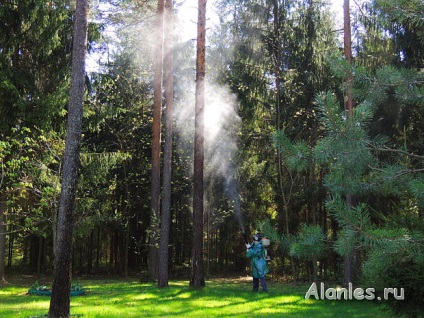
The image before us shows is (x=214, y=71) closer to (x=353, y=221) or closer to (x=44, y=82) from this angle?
(x=44, y=82)

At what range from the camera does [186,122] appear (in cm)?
1945

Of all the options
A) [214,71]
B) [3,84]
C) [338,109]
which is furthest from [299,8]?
[338,109]

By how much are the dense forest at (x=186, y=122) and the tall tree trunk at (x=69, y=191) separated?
2.33 meters

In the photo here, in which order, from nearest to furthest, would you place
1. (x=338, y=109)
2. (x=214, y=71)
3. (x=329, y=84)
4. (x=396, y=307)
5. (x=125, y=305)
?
1. (x=338, y=109)
2. (x=396, y=307)
3. (x=125, y=305)
4. (x=329, y=84)
5. (x=214, y=71)

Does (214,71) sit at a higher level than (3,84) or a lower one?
higher

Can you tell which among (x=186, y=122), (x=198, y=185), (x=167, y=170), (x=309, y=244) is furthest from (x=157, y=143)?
(x=309, y=244)

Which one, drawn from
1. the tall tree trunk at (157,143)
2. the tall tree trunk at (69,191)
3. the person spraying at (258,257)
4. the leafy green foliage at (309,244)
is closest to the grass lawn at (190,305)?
the person spraying at (258,257)

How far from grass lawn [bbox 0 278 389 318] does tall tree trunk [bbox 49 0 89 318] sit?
0.80 meters

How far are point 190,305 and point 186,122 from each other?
11403mm

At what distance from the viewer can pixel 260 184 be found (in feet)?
61.7

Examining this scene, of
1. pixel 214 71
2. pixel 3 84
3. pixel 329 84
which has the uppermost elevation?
pixel 214 71

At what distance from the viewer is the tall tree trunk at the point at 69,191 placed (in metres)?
6.75

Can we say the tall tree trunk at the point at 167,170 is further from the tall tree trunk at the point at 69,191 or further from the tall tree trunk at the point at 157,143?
the tall tree trunk at the point at 69,191

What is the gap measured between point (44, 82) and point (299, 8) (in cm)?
933
